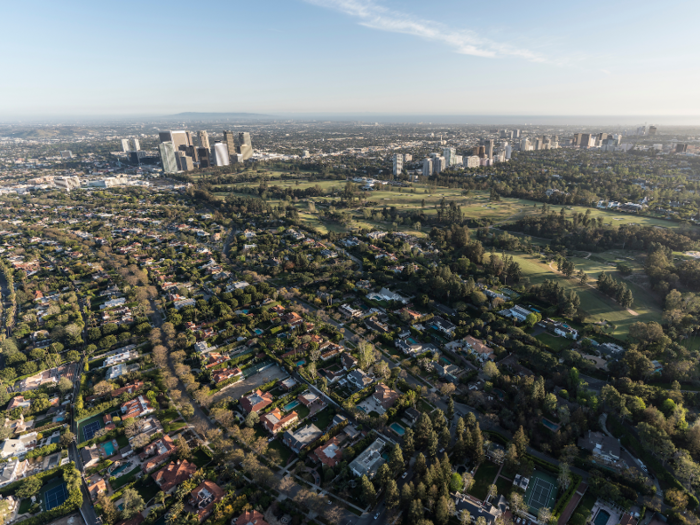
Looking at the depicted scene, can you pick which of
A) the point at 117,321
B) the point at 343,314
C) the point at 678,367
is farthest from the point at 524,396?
the point at 117,321

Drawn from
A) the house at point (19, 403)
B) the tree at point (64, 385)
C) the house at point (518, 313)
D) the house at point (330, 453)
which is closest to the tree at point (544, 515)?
the house at point (330, 453)

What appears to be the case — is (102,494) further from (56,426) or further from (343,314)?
(343,314)

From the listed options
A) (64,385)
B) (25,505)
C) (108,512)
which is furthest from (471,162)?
(25,505)

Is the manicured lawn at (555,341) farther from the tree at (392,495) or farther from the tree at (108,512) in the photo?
the tree at (108,512)

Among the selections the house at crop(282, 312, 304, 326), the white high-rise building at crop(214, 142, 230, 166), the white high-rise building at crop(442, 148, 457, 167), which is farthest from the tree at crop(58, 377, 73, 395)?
the white high-rise building at crop(214, 142, 230, 166)

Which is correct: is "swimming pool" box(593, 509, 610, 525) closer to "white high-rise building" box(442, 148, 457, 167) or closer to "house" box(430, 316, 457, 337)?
"house" box(430, 316, 457, 337)

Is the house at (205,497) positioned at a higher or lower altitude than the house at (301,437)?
lower

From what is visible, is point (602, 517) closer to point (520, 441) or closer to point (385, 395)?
point (520, 441)
